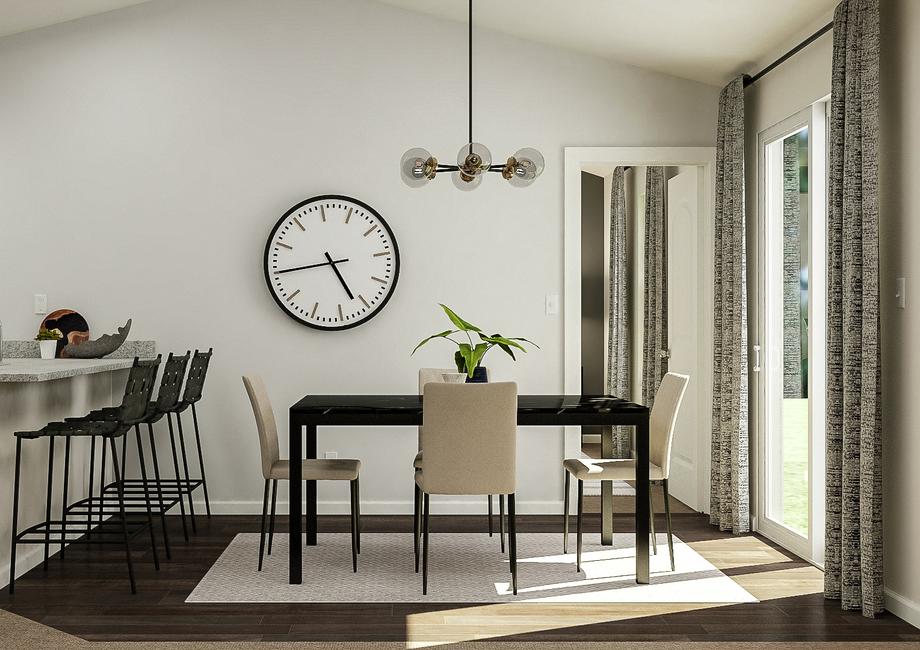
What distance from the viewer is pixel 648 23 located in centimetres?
487

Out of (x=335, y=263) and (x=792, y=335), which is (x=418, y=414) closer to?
(x=335, y=263)

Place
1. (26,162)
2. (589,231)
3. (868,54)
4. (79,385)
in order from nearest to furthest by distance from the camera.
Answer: (868,54)
(79,385)
(26,162)
(589,231)

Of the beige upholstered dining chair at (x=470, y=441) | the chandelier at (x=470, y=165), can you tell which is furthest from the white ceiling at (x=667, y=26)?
the beige upholstered dining chair at (x=470, y=441)

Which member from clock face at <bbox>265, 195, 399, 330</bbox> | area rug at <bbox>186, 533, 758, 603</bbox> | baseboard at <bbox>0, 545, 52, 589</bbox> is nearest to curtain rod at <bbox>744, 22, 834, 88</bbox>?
clock face at <bbox>265, 195, 399, 330</bbox>

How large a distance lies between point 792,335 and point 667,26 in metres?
1.77

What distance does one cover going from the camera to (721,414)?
522 cm

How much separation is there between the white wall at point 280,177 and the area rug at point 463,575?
2.85ft

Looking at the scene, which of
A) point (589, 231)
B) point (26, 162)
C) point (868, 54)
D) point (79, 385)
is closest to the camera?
point (868, 54)

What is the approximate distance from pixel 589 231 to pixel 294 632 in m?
6.32

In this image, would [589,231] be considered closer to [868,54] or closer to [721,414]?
[721,414]

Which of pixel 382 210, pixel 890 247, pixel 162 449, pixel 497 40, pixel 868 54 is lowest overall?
pixel 162 449

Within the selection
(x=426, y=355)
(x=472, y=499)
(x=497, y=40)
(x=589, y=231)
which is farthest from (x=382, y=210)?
(x=589, y=231)

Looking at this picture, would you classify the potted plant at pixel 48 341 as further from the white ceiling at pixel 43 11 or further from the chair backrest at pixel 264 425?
the white ceiling at pixel 43 11

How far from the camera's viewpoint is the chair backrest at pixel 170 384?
4.65m
